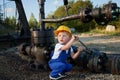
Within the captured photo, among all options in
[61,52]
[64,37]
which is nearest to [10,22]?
[61,52]

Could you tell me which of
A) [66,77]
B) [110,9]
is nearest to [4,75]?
[66,77]

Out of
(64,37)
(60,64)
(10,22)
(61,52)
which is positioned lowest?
(60,64)

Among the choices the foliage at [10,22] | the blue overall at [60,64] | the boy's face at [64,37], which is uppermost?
the foliage at [10,22]

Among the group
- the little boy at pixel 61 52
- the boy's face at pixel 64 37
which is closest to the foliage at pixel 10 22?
the little boy at pixel 61 52

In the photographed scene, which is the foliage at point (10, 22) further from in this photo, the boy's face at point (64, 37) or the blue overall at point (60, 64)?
the boy's face at point (64, 37)

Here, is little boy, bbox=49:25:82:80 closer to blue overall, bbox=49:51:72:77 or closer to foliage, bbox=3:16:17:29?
blue overall, bbox=49:51:72:77

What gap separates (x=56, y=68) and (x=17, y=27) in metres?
4.99

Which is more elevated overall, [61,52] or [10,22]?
[10,22]

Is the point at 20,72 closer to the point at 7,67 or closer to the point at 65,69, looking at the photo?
the point at 7,67

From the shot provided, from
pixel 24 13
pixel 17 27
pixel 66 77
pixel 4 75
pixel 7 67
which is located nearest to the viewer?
pixel 66 77

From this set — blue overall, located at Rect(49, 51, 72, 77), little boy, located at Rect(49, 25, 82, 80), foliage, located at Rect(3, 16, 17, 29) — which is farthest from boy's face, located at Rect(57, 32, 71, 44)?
foliage, located at Rect(3, 16, 17, 29)

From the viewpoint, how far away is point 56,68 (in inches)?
211

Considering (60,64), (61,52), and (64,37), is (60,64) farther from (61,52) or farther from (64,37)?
(64,37)

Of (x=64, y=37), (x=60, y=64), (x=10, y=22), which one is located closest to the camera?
(x=64, y=37)
